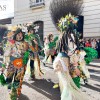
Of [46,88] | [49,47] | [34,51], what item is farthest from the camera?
[49,47]

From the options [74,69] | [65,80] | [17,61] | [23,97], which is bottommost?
[23,97]

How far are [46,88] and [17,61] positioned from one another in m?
1.48

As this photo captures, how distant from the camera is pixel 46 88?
25.2ft

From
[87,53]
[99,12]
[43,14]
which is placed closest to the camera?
[87,53]

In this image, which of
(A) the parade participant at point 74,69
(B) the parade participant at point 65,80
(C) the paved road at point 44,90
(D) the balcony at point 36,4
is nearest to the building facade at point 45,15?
(D) the balcony at point 36,4

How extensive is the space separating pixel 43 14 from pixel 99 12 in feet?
20.2

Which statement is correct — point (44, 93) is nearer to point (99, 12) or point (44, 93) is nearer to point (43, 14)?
point (99, 12)

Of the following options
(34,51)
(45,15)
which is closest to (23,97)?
(34,51)

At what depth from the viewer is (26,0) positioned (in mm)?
26109

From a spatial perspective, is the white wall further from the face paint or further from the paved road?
the face paint

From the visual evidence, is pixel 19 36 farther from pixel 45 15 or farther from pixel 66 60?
pixel 45 15

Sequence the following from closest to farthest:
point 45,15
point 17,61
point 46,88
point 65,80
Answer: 1. point 65,80
2. point 17,61
3. point 46,88
4. point 45,15

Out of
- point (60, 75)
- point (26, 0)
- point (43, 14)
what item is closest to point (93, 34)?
point (43, 14)

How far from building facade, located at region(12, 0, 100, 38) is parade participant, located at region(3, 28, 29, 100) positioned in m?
12.9
